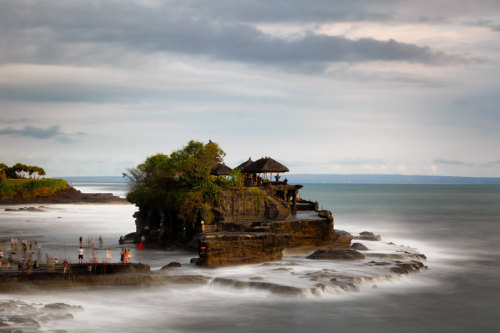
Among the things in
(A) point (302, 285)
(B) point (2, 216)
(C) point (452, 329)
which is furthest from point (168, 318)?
(B) point (2, 216)

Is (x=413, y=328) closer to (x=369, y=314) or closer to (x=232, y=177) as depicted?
(x=369, y=314)

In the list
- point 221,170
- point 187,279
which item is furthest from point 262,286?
point 221,170

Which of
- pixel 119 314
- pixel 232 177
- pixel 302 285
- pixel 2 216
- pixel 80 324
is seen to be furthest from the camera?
pixel 2 216

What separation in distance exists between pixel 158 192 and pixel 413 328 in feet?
94.2

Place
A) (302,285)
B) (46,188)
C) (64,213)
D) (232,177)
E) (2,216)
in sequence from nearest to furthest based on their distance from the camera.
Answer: (302,285)
(232,177)
(2,216)
(64,213)
(46,188)

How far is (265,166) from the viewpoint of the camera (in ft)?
174

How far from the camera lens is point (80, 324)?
1011 inches

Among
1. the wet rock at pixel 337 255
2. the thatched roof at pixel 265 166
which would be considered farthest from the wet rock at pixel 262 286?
the thatched roof at pixel 265 166

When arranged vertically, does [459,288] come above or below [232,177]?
below

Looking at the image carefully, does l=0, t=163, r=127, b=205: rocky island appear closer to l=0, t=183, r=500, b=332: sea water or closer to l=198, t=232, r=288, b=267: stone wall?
l=0, t=183, r=500, b=332: sea water

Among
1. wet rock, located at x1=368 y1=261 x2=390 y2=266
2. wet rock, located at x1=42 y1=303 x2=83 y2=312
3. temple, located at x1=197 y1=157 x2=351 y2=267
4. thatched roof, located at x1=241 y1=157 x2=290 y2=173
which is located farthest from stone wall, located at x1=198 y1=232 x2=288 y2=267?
thatched roof, located at x1=241 y1=157 x2=290 y2=173

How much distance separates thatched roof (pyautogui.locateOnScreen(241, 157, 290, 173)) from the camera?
53103mm

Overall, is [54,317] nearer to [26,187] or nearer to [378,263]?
[378,263]

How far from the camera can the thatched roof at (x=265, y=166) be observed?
2091 inches
